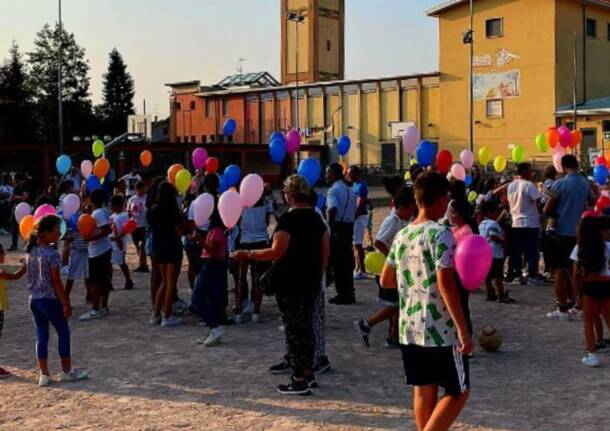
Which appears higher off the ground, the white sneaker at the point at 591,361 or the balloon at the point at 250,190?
the balloon at the point at 250,190

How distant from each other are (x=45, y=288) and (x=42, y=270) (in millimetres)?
156

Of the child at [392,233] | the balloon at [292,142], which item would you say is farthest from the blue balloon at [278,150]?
the child at [392,233]

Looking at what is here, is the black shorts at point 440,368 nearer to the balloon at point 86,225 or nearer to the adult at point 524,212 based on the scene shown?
the balloon at point 86,225

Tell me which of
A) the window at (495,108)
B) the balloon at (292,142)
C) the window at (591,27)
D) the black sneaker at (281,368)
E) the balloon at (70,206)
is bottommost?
the black sneaker at (281,368)

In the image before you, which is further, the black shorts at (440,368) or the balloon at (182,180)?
the balloon at (182,180)

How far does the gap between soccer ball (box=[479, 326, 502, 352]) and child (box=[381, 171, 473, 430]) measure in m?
3.11

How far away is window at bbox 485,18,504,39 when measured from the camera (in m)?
44.2

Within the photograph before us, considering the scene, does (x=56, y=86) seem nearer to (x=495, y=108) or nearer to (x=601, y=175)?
(x=495, y=108)

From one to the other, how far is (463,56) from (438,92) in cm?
335

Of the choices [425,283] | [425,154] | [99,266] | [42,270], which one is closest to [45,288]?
A: [42,270]

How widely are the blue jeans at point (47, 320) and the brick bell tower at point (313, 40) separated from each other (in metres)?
54.7

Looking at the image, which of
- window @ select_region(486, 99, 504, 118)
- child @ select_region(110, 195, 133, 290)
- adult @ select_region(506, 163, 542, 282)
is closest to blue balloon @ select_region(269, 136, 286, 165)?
child @ select_region(110, 195, 133, 290)

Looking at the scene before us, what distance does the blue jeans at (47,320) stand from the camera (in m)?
6.27

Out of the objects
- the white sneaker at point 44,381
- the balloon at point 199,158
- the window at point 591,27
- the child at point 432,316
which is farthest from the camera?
the window at point 591,27
